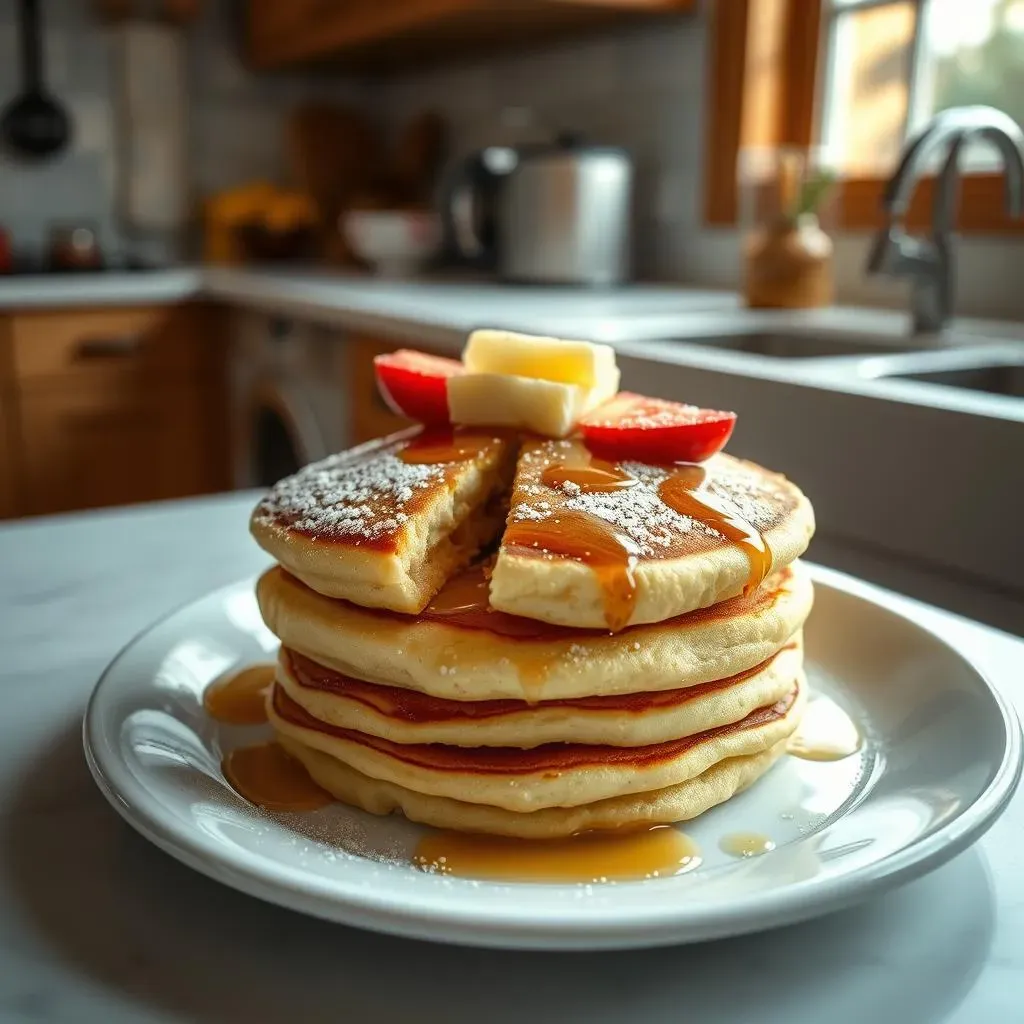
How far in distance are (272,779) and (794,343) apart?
156 centimetres

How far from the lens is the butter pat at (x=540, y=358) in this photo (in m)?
0.68

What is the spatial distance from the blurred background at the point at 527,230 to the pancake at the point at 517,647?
678 mm

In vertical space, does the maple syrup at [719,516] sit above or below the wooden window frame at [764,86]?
below

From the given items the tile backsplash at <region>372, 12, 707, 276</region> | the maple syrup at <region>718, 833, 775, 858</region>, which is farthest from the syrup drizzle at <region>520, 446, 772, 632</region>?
the tile backsplash at <region>372, 12, 707, 276</region>

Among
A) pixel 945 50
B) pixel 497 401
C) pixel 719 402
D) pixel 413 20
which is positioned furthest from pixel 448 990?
pixel 413 20

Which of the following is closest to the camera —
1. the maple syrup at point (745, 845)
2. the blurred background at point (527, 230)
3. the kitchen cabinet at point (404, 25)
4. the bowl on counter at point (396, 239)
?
the maple syrup at point (745, 845)

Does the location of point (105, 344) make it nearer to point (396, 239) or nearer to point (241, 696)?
point (396, 239)

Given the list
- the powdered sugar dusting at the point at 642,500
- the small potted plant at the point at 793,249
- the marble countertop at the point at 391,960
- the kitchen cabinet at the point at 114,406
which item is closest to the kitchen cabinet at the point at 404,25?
the small potted plant at the point at 793,249

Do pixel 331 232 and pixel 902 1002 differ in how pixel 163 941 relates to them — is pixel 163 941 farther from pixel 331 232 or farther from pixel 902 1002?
pixel 331 232

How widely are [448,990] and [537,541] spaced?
19 cm

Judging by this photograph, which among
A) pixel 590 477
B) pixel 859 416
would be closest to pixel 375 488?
pixel 590 477

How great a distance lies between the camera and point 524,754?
52 cm

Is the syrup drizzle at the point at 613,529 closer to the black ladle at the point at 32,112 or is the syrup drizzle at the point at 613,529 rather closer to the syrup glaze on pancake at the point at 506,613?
the syrup glaze on pancake at the point at 506,613

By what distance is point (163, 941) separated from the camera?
1.33ft
